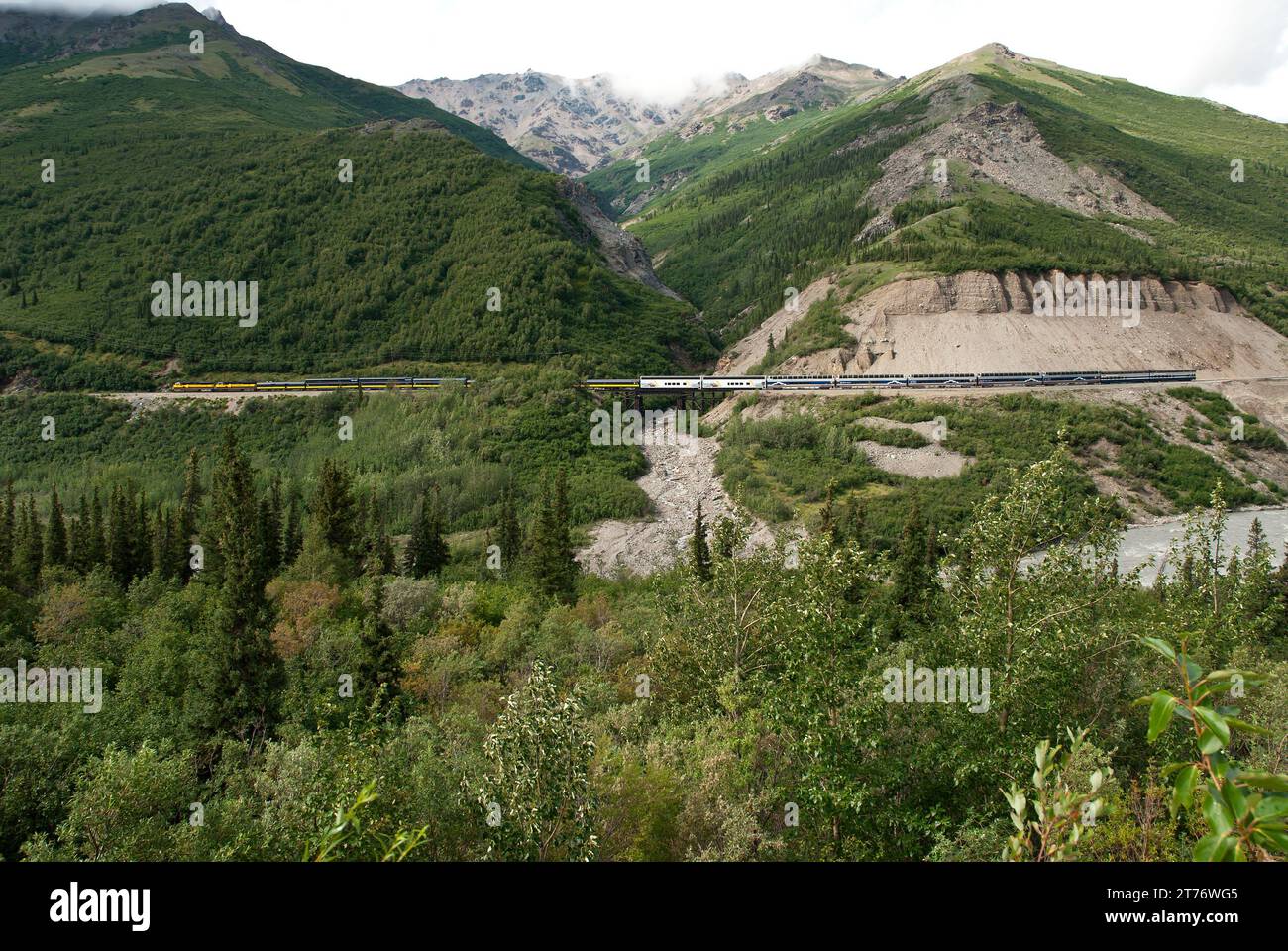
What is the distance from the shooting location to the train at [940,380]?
8225 cm

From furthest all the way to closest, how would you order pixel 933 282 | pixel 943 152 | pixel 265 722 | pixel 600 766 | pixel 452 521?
pixel 943 152, pixel 933 282, pixel 452 521, pixel 265 722, pixel 600 766

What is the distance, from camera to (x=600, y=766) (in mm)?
15477

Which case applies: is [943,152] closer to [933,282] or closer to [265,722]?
[933,282]

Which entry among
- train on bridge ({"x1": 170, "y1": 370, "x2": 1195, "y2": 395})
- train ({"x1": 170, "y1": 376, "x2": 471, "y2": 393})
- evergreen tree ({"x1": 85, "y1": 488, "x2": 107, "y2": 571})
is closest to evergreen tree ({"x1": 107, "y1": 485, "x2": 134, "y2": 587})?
evergreen tree ({"x1": 85, "y1": 488, "x2": 107, "y2": 571})

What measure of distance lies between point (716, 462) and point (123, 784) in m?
65.5

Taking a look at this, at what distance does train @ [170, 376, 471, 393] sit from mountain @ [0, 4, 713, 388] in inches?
263

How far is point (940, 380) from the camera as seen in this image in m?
83.9

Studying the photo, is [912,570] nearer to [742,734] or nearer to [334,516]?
[742,734]

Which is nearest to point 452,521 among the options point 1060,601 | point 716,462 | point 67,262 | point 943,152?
point 716,462

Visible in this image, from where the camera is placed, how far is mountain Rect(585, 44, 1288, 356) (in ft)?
338

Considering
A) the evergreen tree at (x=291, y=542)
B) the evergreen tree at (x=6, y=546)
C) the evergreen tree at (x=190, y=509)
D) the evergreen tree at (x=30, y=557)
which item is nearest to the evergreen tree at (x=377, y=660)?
the evergreen tree at (x=6, y=546)

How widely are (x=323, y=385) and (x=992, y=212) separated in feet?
328

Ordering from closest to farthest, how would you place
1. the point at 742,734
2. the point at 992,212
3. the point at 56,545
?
the point at 742,734, the point at 56,545, the point at 992,212

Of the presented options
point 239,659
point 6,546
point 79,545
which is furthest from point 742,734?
point 79,545
